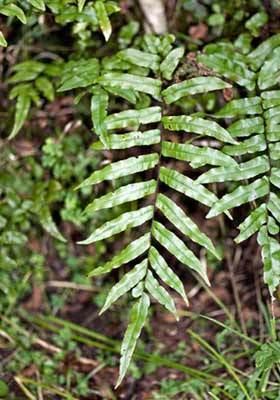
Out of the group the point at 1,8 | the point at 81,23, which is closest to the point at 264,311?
the point at 81,23

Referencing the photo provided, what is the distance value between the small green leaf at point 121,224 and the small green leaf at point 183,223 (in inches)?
1.6

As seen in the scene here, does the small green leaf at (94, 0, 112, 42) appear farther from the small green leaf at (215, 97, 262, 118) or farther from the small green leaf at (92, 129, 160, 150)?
the small green leaf at (215, 97, 262, 118)

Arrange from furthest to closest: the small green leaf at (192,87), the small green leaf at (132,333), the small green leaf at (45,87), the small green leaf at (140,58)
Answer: the small green leaf at (45,87), the small green leaf at (140,58), the small green leaf at (192,87), the small green leaf at (132,333)

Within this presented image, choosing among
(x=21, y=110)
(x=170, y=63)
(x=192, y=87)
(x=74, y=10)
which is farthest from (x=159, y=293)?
(x=74, y=10)

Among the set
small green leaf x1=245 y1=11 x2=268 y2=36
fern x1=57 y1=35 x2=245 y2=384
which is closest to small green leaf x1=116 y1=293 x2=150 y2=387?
fern x1=57 y1=35 x2=245 y2=384

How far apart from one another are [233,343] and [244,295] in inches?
11.3

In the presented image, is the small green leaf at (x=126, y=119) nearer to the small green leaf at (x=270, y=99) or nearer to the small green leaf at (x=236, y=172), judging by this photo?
the small green leaf at (x=236, y=172)

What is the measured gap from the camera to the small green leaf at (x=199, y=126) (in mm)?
1948

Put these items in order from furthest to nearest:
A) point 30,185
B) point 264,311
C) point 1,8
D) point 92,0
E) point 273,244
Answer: point 30,185 → point 264,311 → point 92,0 → point 1,8 → point 273,244

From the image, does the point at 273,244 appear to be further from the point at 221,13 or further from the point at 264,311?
the point at 221,13

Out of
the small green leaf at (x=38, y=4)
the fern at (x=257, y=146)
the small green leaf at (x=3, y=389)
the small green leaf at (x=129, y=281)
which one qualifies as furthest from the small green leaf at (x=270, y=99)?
the small green leaf at (x=3, y=389)

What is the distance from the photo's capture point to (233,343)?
249 centimetres

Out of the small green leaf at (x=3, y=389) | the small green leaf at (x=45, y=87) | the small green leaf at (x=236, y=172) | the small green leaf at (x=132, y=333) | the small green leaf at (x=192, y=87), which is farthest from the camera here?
the small green leaf at (x=45, y=87)

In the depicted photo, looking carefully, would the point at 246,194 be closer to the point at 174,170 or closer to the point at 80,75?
the point at 174,170
